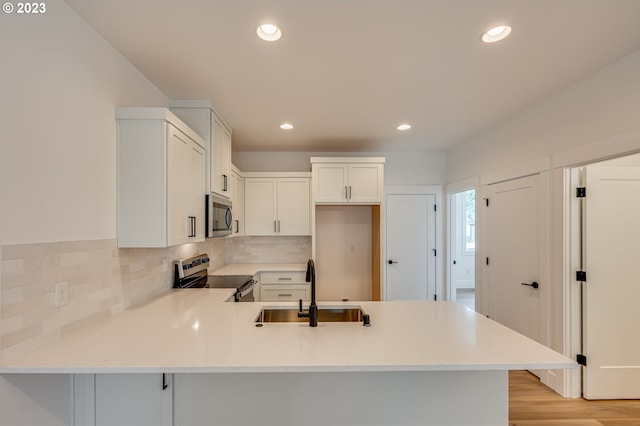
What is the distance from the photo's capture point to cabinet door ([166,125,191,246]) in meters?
1.87

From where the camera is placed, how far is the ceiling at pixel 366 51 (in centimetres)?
146

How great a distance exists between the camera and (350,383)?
4.75 feet

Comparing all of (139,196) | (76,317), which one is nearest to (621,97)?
(139,196)

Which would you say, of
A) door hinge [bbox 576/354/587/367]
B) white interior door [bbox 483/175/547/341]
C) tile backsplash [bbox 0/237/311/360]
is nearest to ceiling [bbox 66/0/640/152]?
white interior door [bbox 483/175/547/341]

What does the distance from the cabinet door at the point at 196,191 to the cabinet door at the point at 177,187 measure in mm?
78

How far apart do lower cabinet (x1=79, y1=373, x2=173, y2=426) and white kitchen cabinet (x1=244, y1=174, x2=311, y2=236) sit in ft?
8.75

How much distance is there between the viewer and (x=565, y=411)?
7.52ft

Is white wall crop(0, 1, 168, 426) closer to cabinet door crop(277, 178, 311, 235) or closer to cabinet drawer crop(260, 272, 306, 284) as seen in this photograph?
cabinet drawer crop(260, 272, 306, 284)

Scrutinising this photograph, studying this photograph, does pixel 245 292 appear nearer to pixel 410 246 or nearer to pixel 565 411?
pixel 410 246

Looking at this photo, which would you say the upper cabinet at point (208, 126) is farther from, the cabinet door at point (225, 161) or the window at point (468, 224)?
the window at point (468, 224)

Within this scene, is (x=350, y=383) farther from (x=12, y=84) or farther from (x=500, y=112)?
(x=500, y=112)

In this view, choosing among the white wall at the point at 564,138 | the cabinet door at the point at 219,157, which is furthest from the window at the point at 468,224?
the cabinet door at the point at 219,157

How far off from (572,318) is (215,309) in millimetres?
2784

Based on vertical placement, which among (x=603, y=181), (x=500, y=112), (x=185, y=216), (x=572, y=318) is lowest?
(x=572, y=318)
